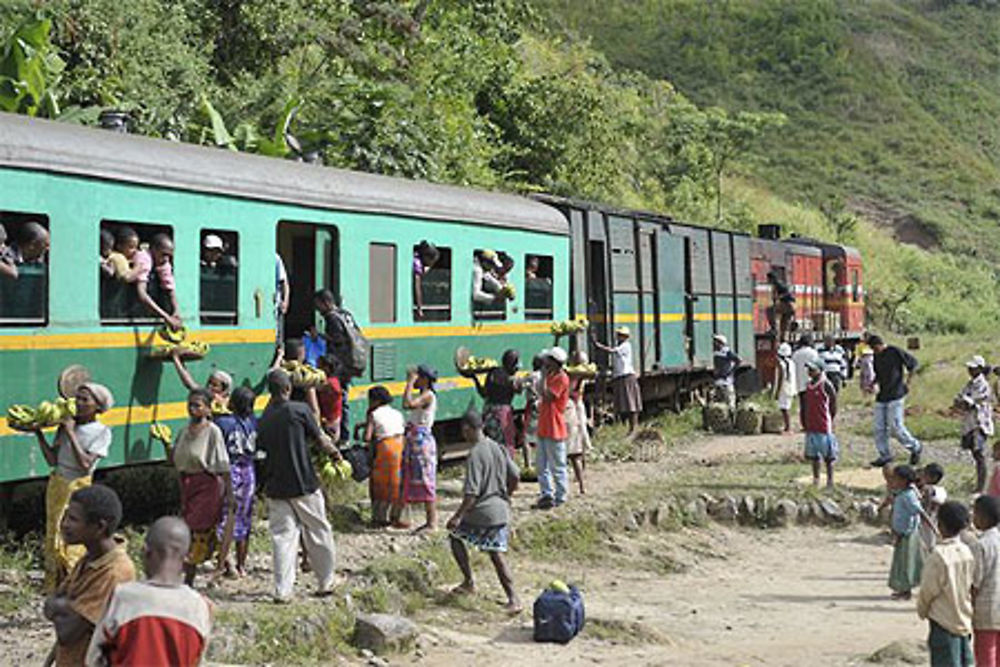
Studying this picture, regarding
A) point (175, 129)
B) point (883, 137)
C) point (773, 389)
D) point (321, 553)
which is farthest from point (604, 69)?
point (321, 553)

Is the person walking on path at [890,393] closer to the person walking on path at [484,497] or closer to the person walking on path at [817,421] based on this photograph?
the person walking on path at [817,421]

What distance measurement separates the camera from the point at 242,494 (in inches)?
392

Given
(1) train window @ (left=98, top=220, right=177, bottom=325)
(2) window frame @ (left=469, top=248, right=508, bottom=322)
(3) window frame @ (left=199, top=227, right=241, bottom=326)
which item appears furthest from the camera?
(2) window frame @ (left=469, top=248, right=508, bottom=322)

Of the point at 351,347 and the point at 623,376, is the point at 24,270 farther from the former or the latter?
the point at 623,376

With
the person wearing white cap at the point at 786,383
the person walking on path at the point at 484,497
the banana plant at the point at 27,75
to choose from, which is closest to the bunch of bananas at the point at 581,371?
the person walking on path at the point at 484,497

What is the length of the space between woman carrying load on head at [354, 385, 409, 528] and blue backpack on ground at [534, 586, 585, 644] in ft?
Answer: 8.09

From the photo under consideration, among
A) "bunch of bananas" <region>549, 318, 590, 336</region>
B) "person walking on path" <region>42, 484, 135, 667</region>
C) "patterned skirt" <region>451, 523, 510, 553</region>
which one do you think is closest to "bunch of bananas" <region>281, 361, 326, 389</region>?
"patterned skirt" <region>451, 523, 510, 553</region>

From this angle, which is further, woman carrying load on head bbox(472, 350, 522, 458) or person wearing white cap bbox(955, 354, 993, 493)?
person wearing white cap bbox(955, 354, 993, 493)

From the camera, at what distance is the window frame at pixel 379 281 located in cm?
1365

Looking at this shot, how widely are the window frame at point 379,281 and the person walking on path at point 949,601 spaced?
22.5 ft

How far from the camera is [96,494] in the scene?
223 inches

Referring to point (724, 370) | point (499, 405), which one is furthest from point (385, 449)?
point (724, 370)

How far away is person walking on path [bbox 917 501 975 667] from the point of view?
7805 mm

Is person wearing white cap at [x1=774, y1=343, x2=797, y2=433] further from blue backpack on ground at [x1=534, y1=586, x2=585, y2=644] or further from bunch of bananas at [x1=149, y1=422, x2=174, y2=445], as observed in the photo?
bunch of bananas at [x1=149, y1=422, x2=174, y2=445]
